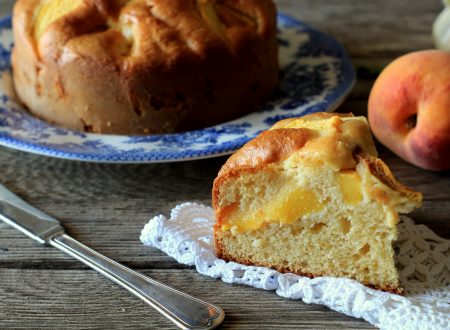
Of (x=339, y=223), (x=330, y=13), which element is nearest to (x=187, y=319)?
(x=339, y=223)

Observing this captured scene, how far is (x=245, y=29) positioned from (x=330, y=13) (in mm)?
1073

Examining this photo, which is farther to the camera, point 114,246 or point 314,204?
point 114,246

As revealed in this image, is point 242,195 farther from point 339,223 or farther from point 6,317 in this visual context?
point 6,317

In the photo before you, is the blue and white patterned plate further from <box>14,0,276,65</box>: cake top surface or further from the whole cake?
<box>14,0,276,65</box>: cake top surface

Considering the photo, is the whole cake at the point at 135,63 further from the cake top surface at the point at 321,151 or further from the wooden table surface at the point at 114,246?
the cake top surface at the point at 321,151

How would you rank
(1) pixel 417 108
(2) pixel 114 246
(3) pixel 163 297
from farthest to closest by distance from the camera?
(1) pixel 417 108 < (2) pixel 114 246 < (3) pixel 163 297

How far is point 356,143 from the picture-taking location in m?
1.26

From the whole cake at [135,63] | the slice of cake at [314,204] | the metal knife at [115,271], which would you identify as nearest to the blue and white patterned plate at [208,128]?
the whole cake at [135,63]

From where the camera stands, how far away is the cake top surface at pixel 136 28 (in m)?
1.67

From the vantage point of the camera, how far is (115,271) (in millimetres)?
1287

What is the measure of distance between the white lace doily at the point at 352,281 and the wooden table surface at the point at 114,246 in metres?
0.02

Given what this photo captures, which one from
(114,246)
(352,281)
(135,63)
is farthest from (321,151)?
(135,63)

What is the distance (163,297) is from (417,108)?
790 mm

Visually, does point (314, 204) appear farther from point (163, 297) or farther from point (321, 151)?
point (163, 297)
